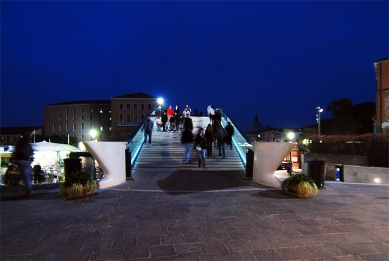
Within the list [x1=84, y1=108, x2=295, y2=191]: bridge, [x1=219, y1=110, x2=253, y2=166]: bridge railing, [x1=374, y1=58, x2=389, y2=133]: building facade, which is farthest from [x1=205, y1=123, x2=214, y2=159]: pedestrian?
[x1=374, y1=58, x2=389, y2=133]: building facade

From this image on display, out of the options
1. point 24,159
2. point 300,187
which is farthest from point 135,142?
point 300,187

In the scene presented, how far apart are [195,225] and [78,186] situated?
3710mm

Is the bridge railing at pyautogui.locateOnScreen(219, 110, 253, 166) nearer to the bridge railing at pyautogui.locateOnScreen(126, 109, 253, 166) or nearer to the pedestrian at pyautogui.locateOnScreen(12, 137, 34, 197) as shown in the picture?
the bridge railing at pyautogui.locateOnScreen(126, 109, 253, 166)

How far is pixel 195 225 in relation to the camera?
199 inches

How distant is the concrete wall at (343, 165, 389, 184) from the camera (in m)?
15.7

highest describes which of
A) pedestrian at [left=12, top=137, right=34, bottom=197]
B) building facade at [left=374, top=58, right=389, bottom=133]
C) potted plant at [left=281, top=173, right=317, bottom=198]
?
building facade at [left=374, top=58, right=389, bottom=133]

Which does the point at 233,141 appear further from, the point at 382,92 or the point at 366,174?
the point at 382,92

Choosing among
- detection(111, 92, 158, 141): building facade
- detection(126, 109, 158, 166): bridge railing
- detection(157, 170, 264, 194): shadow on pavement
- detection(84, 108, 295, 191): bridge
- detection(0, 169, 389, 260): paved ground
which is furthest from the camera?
detection(111, 92, 158, 141): building facade

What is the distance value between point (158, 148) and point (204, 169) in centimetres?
397

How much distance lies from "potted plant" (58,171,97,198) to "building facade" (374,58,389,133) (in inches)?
1447

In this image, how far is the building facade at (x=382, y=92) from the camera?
34.3 metres

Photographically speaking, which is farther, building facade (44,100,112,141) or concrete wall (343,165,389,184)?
building facade (44,100,112,141)

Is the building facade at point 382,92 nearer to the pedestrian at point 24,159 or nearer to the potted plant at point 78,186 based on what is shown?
the potted plant at point 78,186

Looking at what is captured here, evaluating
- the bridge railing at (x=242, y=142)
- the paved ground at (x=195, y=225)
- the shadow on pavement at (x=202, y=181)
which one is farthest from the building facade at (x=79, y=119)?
the paved ground at (x=195, y=225)
